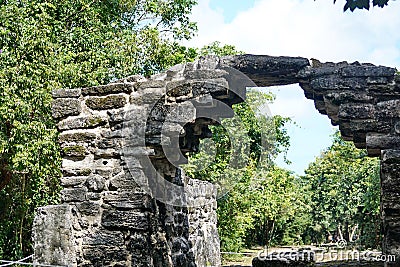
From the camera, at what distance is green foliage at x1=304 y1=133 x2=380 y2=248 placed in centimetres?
864

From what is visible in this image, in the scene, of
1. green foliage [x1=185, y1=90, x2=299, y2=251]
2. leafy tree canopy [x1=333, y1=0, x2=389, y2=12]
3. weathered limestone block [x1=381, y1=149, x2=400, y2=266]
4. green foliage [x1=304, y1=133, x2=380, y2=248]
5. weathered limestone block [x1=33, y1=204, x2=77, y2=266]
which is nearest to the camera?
leafy tree canopy [x1=333, y1=0, x2=389, y2=12]

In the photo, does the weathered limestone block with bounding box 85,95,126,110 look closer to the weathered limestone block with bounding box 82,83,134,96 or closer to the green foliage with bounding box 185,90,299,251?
the weathered limestone block with bounding box 82,83,134,96

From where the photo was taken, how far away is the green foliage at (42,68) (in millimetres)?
6527

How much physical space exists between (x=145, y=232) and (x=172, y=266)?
35.3 inches

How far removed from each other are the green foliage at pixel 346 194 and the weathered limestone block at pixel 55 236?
572 cm

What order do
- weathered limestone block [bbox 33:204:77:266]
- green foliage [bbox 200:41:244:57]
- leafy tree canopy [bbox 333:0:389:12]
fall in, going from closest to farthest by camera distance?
leafy tree canopy [bbox 333:0:389:12] → weathered limestone block [bbox 33:204:77:266] → green foliage [bbox 200:41:244:57]

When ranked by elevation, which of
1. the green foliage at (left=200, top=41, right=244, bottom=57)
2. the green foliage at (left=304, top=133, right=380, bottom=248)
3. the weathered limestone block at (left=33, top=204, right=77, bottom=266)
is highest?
the green foliage at (left=200, top=41, right=244, bottom=57)

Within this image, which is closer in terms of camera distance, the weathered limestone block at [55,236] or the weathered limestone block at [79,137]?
the weathered limestone block at [55,236]

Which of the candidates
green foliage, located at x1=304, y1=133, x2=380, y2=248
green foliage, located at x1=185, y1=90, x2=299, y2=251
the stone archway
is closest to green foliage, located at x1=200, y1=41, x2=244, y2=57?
green foliage, located at x1=185, y1=90, x2=299, y2=251

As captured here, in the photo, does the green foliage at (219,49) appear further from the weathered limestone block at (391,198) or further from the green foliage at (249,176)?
the weathered limestone block at (391,198)

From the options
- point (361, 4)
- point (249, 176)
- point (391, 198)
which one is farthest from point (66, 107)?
point (249, 176)

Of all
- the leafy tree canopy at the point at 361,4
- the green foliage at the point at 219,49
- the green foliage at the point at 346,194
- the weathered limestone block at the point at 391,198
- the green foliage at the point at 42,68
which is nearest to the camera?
the leafy tree canopy at the point at 361,4

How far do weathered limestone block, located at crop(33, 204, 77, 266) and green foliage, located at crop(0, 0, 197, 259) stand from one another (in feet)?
7.55

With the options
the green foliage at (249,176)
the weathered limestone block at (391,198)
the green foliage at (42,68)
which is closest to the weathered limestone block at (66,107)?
the green foliage at (42,68)
